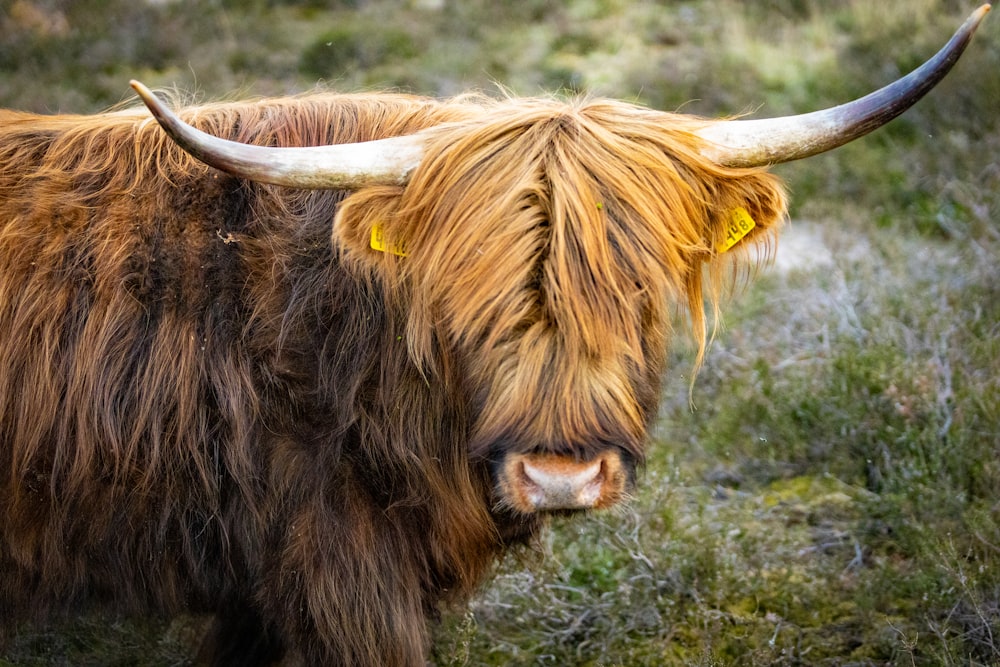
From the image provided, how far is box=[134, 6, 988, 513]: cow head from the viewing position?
2445 millimetres

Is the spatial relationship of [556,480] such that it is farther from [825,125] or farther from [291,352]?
[825,125]

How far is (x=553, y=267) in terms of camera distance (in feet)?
8.18

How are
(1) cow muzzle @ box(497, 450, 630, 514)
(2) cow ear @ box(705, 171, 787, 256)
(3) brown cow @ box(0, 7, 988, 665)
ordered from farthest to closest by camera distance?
(2) cow ear @ box(705, 171, 787, 256), (3) brown cow @ box(0, 7, 988, 665), (1) cow muzzle @ box(497, 450, 630, 514)

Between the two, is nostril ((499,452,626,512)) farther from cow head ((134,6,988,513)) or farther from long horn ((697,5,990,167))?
long horn ((697,5,990,167))

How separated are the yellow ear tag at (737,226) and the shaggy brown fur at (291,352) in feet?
0.09

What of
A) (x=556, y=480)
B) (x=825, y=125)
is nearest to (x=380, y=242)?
(x=556, y=480)

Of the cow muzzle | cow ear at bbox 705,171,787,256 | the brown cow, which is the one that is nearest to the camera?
the cow muzzle

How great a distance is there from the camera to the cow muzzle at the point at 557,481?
238 cm

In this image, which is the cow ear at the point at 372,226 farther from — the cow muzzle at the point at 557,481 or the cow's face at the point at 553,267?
the cow muzzle at the point at 557,481

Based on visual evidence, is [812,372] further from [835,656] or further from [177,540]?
[177,540]

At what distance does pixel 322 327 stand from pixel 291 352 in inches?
4.4

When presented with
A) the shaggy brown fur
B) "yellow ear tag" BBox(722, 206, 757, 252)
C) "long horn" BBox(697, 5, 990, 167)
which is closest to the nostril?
the shaggy brown fur

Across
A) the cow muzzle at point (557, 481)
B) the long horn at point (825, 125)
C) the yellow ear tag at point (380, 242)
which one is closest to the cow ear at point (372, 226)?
the yellow ear tag at point (380, 242)

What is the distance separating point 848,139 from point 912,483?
6.75ft
